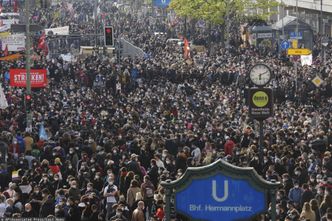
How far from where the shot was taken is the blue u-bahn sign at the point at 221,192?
9.04 meters

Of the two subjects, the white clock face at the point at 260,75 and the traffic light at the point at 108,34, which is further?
the traffic light at the point at 108,34

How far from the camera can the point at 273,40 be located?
6538 centimetres

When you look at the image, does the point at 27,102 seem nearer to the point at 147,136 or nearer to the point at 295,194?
the point at 147,136

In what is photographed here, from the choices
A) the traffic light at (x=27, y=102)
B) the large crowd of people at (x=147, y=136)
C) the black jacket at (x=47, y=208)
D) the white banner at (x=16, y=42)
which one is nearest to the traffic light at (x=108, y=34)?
the large crowd of people at (x=147, y=136)

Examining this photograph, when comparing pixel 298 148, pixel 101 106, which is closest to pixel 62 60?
pixel 101 106

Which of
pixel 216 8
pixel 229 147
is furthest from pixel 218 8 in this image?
pixel 229 147

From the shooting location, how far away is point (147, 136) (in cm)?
2853

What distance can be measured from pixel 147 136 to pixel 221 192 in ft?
63.9

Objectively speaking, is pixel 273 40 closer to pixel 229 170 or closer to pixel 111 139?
Answer: pixel 111 139

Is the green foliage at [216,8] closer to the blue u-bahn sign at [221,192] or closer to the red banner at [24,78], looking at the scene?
the red banner at [24,78]

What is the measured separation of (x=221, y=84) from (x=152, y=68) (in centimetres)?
357

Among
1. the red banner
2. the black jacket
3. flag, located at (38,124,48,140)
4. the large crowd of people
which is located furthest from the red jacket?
the red banner

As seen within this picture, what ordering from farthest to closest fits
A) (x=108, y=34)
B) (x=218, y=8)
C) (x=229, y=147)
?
(x=218, y=8)
(x=108, y=34)
(x=229, y=147)

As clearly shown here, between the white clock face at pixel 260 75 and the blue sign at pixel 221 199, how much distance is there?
14.6m
